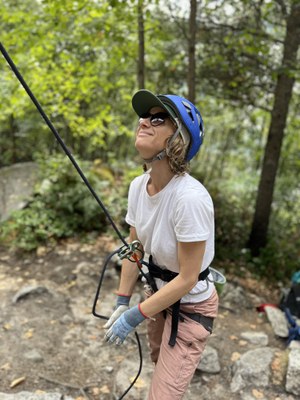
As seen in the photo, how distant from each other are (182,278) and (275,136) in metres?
5.46

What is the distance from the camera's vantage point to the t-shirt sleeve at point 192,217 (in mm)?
1880

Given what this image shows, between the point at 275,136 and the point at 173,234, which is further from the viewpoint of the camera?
the point at 275,136

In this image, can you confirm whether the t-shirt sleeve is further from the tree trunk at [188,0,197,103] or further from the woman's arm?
the tree trunk at [188,0,197,103]

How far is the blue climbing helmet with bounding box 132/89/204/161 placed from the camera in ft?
6.55

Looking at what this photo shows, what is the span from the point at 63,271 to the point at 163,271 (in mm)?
3883

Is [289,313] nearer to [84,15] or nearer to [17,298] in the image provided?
[17,298]

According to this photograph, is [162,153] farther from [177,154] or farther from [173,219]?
[173,219]

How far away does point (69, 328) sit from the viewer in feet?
14.3

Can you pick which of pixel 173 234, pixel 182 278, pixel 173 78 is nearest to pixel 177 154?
pixel 173 234

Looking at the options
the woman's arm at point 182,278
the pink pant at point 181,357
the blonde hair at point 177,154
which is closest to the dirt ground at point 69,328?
the pink pant at point 181,357

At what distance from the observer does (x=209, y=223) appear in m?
1.96

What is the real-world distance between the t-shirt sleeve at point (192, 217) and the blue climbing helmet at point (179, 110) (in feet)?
1.05

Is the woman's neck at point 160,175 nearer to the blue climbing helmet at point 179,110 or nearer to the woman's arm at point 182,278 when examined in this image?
the blue climbing helmet at point 179,110

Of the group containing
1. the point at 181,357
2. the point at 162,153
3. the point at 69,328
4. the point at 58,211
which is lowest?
the point at 69,328
